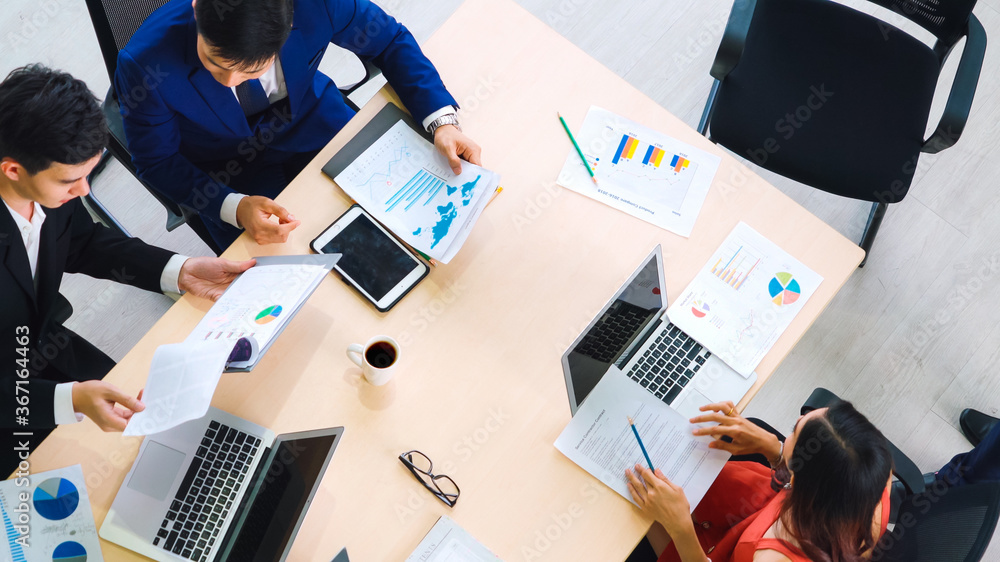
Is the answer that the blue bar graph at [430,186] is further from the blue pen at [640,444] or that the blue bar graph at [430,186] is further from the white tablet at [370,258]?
the blue pen at [640,444]

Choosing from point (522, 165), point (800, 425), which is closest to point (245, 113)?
point (522, 165)

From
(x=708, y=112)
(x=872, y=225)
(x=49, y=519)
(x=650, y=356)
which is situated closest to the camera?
(x=49, y=519)

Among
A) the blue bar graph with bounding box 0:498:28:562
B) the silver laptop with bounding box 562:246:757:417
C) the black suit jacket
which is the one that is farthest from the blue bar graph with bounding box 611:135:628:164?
the blue bar graph with bounding box 0:498:28:562

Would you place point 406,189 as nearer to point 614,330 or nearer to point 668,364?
point 614,330

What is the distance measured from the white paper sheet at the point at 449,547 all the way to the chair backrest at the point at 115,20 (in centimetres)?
127

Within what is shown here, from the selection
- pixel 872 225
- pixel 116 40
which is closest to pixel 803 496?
pixel 872 225

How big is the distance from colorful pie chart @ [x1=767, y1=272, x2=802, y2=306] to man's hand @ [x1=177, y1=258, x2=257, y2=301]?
1185 millimetres

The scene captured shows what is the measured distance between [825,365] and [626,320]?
125cm

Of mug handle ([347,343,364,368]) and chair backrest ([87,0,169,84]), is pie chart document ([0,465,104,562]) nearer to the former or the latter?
mug handle ([347,343,364,368])

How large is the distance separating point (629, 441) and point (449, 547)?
44cm

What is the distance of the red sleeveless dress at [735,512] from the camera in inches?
61.4

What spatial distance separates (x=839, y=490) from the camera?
55.6 inches

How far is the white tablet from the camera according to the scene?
1652 millimetres

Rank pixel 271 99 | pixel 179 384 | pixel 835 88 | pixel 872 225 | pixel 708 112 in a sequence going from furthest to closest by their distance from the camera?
1. pixel 872 225
2. pixel 708 112
3. pixel 835 88
4. pixel 271 99
5. pixel 179 384
